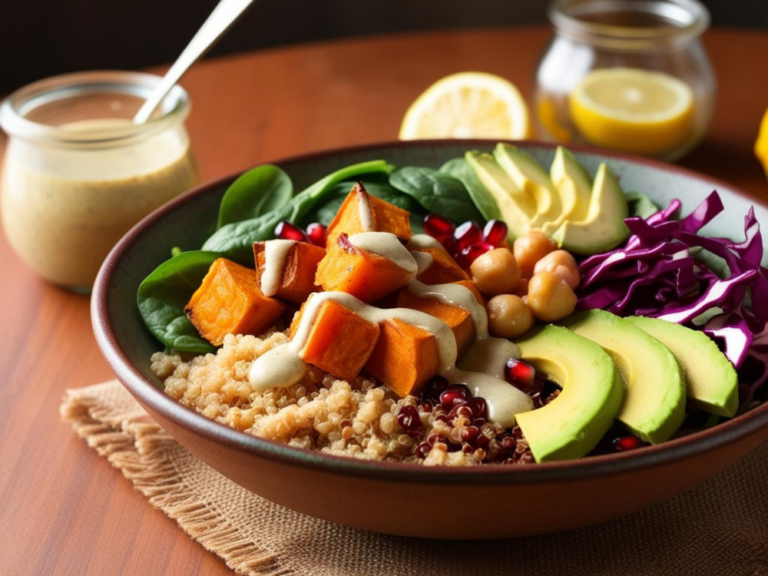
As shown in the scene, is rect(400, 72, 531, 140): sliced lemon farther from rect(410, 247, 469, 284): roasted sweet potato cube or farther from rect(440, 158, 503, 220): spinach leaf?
rect(410, 247, 469, 284): roasted sweet potato cube

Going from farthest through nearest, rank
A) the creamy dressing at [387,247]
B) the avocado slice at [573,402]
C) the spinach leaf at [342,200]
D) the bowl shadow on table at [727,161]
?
1. the bowl shadow on table at [727,161]
2. the spinach leaf at [342,200]
3. the creamy dressing at [387,247]
4. the avocado slice at [573,402]

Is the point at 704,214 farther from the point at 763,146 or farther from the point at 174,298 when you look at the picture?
the point at 174,298

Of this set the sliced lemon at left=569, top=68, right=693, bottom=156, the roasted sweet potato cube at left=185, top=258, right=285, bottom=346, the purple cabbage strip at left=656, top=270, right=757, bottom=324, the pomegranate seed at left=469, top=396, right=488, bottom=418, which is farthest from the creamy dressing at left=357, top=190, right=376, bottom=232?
the sliced lemon at left=569, top=68, right=693, bottom=156

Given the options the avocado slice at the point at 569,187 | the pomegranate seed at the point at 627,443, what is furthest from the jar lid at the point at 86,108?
the pomegranate seed at the point at 627,443

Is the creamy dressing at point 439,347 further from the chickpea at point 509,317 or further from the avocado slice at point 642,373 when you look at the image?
the avocado slice at point 642,373

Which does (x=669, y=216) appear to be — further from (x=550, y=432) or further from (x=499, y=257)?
(x=550, y=432)

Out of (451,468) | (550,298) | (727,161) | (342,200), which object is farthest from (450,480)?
(727,161)
